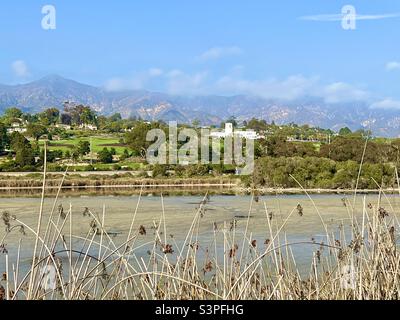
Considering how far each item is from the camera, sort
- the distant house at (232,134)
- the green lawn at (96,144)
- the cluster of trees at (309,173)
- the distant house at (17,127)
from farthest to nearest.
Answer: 1. the distant house at (17,127)
2. the green lawn at (96,144)
3. the distant house at (232,134)
4. the cluster of trees at (309,173)

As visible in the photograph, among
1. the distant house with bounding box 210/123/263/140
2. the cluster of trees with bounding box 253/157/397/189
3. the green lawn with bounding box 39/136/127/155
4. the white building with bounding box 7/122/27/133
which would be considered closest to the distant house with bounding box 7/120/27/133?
the white building with bounding box 7/122/27/133

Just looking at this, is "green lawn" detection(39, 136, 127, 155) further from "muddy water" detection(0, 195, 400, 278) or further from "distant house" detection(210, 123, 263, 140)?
"muddy water" detection(0, 195, 400, 278)

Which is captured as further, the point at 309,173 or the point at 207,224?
the point at 309,173

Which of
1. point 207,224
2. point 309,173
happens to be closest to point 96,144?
point 309,173

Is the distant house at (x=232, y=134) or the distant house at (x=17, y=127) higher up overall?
the distant house at (x=17, y=127)

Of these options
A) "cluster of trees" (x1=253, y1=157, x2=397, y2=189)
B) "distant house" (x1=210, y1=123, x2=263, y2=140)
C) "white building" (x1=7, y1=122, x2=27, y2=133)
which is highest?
"white building" (x1=7, y1=122, x2=27, y2=133)

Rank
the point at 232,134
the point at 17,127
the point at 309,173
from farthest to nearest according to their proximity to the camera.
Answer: the point at 17,127
the point at 232,134
the point at 309,173

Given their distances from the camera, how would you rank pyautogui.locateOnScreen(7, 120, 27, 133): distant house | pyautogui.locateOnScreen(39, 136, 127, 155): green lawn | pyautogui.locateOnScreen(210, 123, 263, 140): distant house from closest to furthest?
pyautogui.locateOnScreen(210, 123, 263, 140): distant house
pyautogui.locateOnScreen(39, 136, 127, 155): green lawn
pyautogui.locateOnScreen(7, 120, 27, 133): distant house

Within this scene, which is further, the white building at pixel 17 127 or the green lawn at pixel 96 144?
the white building at pixel 17 127

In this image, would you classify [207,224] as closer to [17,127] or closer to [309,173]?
[309,173]

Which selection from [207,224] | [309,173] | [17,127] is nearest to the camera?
[207,224]

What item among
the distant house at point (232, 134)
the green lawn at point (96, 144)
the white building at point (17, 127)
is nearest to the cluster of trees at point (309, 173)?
the distant house at point (232, 134)

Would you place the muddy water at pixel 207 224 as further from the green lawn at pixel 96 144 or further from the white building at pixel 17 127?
the white building at pixel 17 127

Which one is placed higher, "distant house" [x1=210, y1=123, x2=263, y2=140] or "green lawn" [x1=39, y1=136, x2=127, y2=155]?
"distant house" [x1=210, y1=123, x2=263, y2=140]
